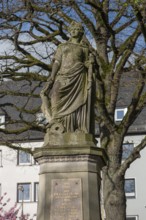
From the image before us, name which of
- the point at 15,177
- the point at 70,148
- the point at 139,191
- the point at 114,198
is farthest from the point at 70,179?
the point at 15,177

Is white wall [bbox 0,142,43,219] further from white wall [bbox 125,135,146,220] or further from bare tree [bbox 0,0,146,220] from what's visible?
bare tree [bbox 0,0,146,220]

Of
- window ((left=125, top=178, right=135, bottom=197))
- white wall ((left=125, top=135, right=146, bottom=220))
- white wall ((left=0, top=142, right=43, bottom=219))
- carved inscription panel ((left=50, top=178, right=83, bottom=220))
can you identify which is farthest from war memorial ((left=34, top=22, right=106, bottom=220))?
white wall ((left=0, top=142, right=43, bottom=219))

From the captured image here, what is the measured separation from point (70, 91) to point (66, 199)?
219cm

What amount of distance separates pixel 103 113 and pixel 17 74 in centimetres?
381

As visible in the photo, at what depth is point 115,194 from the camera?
62.0 feet

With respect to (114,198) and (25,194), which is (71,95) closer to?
(114,198)

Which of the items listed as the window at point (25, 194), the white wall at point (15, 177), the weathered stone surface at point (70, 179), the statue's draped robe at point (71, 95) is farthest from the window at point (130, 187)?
the weathered stone surface at point (70, 179)

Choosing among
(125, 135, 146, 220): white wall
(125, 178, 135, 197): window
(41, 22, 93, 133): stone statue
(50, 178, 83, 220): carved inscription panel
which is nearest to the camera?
(50, 178, 83, 220): carved inscription panel

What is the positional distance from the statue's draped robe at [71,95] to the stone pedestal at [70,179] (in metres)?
0.37

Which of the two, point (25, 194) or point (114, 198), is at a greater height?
point (25, 194)

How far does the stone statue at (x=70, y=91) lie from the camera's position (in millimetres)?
12406

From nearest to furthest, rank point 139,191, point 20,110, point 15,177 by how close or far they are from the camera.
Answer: point 20,110, point 139,191, point 15,177

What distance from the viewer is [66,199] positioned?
39.0ft

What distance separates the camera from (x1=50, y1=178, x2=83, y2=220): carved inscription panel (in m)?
11.8
